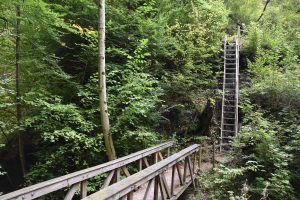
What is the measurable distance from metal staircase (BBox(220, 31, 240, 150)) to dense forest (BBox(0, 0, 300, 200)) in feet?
1.14

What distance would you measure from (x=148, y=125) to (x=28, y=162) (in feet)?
13.1

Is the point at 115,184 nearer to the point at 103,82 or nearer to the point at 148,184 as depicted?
the point at 148,184

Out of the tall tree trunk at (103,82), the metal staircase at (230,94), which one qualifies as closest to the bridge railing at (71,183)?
the tall tree trunk at (103,82)

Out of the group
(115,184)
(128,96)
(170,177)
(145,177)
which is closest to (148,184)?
(145,177)

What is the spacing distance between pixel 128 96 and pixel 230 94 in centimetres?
478

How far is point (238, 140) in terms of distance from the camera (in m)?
7.68

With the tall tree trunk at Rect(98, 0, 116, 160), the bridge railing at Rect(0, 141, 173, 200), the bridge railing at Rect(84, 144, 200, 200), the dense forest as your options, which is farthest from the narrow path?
the tall tree trunk at Rect(98, 0, 116, 160)

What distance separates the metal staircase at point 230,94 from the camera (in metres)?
10.3

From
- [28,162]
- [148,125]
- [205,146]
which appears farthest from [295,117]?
[28,162]

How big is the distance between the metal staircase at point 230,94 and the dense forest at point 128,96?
35cm

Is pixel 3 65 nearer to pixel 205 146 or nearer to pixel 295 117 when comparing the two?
pixel 205 146

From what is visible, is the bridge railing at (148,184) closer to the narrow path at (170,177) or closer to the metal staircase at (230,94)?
the narrow path at (170,177)

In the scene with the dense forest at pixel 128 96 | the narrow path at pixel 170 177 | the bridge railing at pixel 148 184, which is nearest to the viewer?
the bridge railing at pixel 148 184

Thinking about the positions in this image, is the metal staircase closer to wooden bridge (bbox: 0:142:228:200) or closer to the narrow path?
the narrow path
